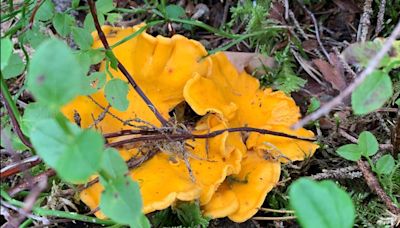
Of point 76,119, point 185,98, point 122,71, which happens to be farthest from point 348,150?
point 76,119

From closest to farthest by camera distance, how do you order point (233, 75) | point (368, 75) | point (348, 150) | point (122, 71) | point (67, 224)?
1. point (368, 75)
2. point (348, 150)
3. point (122, 71)
4. point (67, 224)
5. point (233, 75)

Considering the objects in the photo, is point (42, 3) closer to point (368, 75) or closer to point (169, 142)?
point (169, 142)

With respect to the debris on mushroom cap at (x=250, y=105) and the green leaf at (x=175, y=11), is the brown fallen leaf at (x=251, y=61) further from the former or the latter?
the green leaf at (x=175, y=11)

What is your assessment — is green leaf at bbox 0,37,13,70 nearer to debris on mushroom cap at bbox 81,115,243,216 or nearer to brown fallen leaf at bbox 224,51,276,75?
debris on mushroom cap at bbox 81,115,243,216

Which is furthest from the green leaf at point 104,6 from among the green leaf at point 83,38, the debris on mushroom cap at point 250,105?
the debris on mushroom cap at point 250,105

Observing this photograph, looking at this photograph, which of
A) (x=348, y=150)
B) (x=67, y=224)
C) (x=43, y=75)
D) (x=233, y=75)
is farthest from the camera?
(x=233, y=75)

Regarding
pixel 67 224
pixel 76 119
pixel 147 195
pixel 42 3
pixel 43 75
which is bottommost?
pixel 67 224
